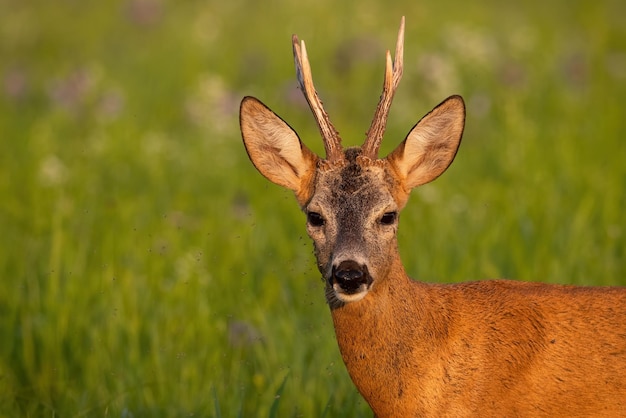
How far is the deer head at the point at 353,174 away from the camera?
3992 millimetres

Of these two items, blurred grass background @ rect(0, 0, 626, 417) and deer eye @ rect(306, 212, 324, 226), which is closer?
deer eye @ rect(306, 212, 324, 226)

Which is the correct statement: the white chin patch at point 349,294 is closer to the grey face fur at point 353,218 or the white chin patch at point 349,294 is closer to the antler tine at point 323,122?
the grey face fur at point 353,218

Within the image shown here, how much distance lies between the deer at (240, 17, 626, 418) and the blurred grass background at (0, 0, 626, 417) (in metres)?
0.71

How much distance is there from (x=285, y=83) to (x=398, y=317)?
19.3ft

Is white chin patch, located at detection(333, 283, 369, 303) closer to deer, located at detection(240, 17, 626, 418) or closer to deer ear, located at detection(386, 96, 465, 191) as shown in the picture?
deer, located at detection(240, 17, 626, 418)

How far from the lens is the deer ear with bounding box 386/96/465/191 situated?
4.30m

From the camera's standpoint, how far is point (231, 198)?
25.0 ft

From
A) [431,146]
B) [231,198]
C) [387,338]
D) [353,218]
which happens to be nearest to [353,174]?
[353,218]

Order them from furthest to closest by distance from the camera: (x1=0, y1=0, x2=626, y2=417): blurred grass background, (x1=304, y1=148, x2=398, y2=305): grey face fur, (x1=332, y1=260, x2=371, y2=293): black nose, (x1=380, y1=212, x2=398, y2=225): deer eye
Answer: (x1=0, y1=0, x2=626, y2=417): blurred grass background → (x1=380, y1=212, x2=398, y2=225): deer eye → (x1=304, y1=148, x2=398, y2=305): grey face fur → (x1=332, y1=260, x2=371, y2=293): black nose

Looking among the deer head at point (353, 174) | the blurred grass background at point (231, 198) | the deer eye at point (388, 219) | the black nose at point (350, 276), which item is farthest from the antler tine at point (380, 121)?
the blurred grass background at point (231, 198)

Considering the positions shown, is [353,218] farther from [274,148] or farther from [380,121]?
[274,148]

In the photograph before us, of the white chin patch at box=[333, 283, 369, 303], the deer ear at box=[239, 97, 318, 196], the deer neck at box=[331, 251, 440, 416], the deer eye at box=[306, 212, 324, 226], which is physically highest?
the deer ear at box=[239, 97, 318, 196]

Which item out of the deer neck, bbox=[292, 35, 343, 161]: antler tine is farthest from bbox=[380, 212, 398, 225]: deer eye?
bbox=[292, 35, 343, 161]: antler tine

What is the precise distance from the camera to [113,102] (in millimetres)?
8742
